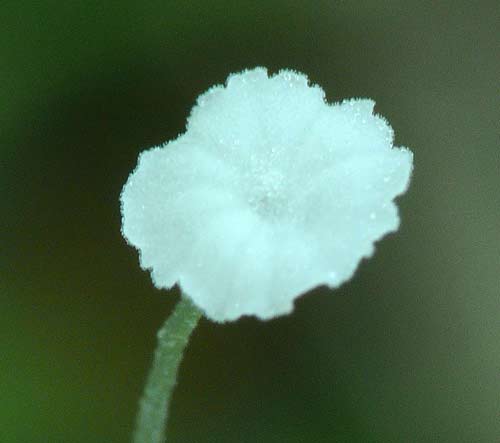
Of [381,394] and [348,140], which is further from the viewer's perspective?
[381,394]

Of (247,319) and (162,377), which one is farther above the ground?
(247,319)

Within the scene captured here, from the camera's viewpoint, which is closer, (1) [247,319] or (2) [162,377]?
(2) [162,377]

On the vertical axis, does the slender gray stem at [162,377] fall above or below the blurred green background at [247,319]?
below

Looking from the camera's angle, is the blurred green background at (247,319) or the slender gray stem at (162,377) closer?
the slender gray stem at (162,377)

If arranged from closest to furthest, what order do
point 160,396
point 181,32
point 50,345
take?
point 160,396
point 50,345
point 181,32

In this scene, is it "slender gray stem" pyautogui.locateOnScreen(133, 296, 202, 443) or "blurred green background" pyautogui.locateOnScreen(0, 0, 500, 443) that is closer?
"slender gray stem" pyautogui.locateOnScreen(133, 296, 202, 443)

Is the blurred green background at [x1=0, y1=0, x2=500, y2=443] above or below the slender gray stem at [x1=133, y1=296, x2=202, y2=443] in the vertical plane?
above

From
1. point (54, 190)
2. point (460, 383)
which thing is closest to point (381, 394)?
point (460, 383)

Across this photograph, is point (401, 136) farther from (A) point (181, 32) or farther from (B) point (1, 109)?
(B) point (1, 109)
